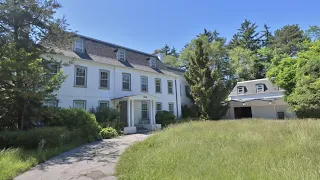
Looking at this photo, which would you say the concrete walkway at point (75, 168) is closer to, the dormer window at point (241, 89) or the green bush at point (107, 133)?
the green bush at point (107, 133)

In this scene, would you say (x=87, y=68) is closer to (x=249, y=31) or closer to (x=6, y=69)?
(x=6, y=69)

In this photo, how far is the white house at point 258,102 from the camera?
26.6 meters

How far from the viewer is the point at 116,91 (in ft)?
60.8

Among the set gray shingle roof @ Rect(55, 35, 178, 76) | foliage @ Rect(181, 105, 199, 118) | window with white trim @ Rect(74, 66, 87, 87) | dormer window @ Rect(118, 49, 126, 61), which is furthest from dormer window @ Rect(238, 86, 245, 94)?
window with white trim @ Rect(74, 66, 87, 87)

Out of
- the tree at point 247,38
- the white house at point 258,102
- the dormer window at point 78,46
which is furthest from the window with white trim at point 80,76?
the tree at point 247,38

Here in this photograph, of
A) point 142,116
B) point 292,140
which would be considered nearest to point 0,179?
point 292,140

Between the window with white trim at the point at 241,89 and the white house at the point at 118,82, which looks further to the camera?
the window with white trim at the point at 241,89

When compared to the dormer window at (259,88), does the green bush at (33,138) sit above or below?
below

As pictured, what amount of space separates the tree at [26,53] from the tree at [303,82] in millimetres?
19829

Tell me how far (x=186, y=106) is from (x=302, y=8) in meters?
16.1

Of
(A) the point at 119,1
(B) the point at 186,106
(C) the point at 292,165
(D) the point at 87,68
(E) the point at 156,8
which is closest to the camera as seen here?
(C) the point at 292,165

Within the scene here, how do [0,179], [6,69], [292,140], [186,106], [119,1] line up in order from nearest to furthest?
1. [0,179]
2. [292,140]
3. [6,69]
4. [119,1]
5. [186,106]

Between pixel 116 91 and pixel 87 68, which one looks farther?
pixel 116 91

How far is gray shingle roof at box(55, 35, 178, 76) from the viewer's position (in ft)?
56.4
